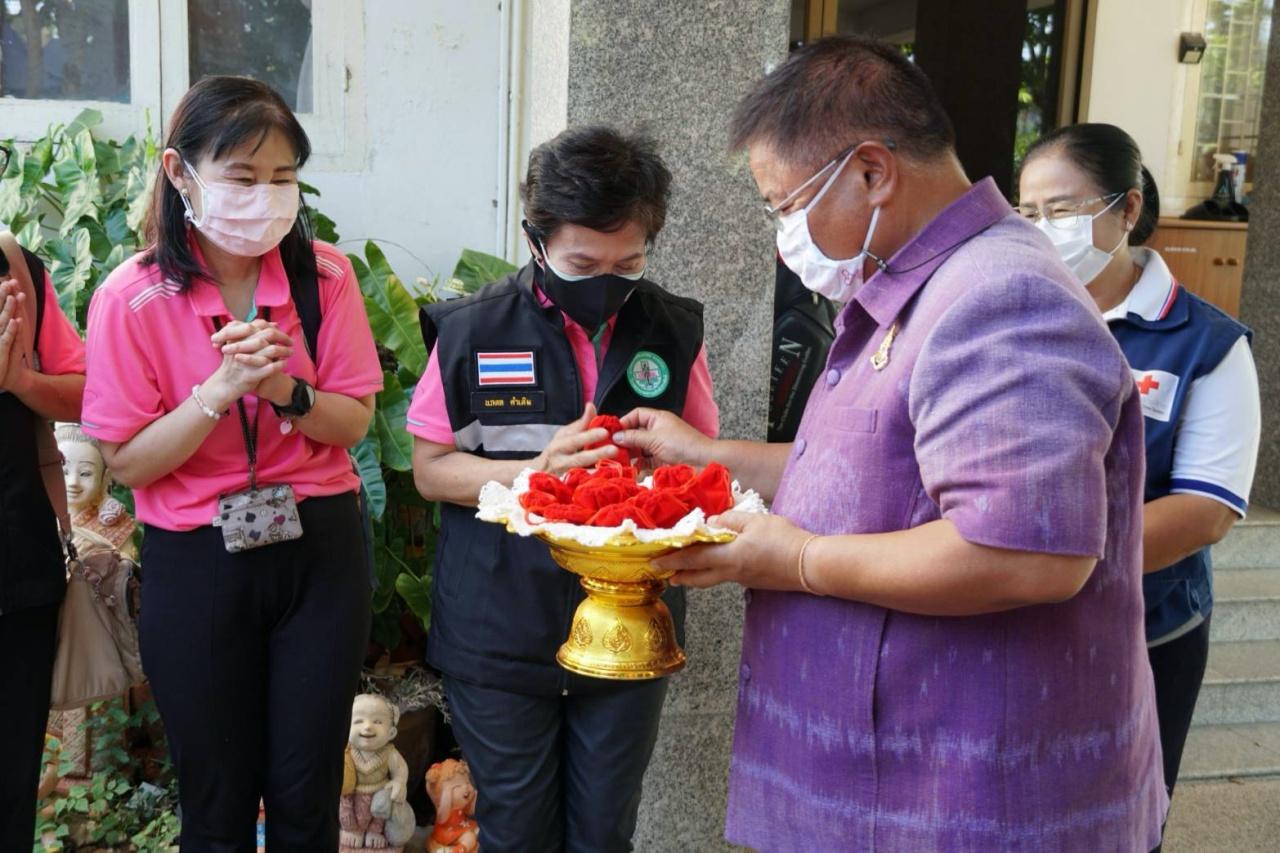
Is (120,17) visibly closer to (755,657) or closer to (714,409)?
(714,409)

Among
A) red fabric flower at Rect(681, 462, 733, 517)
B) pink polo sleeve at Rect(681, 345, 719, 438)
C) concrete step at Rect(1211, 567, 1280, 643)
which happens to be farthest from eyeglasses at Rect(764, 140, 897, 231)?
concrete step at Rect(1211, 567, 1280, 643)

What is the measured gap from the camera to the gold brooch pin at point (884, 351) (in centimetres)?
181

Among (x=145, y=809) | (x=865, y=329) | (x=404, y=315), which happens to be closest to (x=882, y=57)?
(x=865, y=329)

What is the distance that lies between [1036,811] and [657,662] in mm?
693

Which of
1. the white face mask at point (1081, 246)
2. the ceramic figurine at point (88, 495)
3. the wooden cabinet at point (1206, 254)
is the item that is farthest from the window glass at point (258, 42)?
the wooden cabinet at point (1206, 254)

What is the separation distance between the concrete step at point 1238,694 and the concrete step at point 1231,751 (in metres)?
0.04

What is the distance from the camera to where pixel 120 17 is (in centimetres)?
475

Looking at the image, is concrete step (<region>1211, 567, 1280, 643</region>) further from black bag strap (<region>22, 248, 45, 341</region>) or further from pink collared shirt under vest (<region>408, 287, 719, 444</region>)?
black bag strap (<region>22, 248, 45, 341</region>)

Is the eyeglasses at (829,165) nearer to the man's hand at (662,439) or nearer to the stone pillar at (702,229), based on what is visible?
the man's hand at (662,439)

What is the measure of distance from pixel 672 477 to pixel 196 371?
1.21 metres

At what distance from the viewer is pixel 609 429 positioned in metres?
2.42

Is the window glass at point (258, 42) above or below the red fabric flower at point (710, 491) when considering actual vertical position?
above

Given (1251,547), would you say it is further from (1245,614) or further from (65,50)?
(65,50)

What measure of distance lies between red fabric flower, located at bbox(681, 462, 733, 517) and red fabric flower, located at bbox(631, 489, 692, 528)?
0.13 ft
